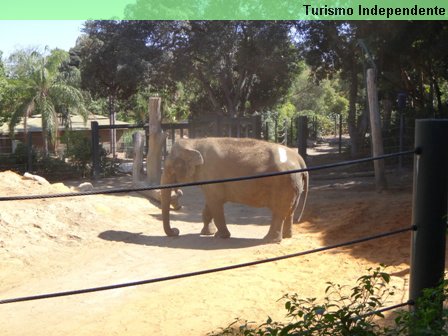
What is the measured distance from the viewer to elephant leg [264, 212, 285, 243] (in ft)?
30.3

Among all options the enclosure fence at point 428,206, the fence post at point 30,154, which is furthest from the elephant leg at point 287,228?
the fence post at point 30,154

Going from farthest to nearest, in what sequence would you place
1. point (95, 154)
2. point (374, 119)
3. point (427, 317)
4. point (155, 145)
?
point (95, 154) → point (155, 145) → point (374, 119) → point (427, 317)

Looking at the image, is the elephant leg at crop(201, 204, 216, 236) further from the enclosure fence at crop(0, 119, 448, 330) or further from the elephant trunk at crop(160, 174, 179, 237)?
the enclosure fence at crop(0, 119, 448, 330)

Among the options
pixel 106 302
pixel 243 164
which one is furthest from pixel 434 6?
pixel 106 302

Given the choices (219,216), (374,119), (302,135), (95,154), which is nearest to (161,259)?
(219,216)

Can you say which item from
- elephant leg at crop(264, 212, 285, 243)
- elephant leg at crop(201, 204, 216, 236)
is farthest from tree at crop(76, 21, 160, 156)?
elephant leg at crop(264, 212, 285, 243)

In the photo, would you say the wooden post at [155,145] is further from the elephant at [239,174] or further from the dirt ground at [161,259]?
the elephant at [239,174]

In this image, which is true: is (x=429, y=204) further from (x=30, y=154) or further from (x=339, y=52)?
(x=339, y=52)

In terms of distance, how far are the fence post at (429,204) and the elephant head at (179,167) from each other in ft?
22.7

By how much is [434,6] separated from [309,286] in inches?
348

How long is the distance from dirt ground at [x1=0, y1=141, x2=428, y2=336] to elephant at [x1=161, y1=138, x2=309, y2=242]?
19.3 inches

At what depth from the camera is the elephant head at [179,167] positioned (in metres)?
9.45

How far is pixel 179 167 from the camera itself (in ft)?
31.2

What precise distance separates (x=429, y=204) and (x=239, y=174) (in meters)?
6.87
